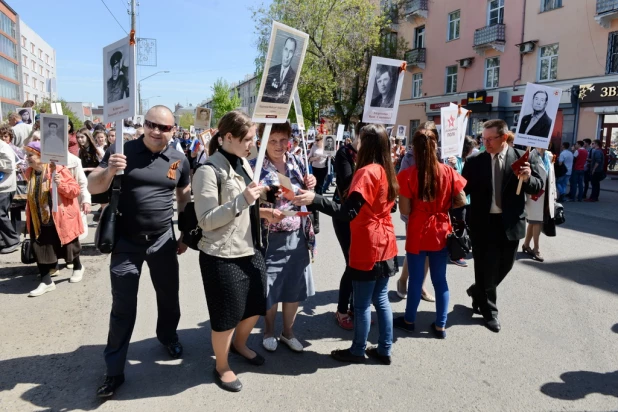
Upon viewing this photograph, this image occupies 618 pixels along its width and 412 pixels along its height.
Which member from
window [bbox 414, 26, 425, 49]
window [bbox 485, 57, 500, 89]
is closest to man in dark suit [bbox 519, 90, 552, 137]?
window [bbox 485, 57, 500, 89]

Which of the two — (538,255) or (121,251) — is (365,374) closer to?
(121,251)

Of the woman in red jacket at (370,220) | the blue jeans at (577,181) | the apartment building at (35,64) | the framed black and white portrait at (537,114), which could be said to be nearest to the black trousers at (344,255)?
the woman in red jacket at (370,220)

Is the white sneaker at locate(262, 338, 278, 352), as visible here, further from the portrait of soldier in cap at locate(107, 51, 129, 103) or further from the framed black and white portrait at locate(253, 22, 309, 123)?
the portrait of soldier in cap at locate(107, 51, 129, 103)

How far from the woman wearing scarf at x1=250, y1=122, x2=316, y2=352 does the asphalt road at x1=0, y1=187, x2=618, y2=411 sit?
441 millimetres

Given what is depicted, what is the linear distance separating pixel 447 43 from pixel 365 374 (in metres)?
28.4

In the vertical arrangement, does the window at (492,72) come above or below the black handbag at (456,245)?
above

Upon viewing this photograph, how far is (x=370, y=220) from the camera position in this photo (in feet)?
10.9

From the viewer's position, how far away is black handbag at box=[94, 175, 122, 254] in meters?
2.96

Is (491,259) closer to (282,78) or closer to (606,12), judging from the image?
(282,78)

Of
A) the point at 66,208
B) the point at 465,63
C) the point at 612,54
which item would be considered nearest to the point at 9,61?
the point at 465,63

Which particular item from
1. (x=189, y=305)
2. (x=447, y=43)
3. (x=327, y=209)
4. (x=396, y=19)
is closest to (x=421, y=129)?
(x=327, y=209)

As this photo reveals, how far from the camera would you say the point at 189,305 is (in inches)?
186

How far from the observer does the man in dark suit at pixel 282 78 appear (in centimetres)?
288

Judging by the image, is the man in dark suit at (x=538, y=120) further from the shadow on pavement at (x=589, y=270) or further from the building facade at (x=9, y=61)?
the building facade at (x=9, y=61)
